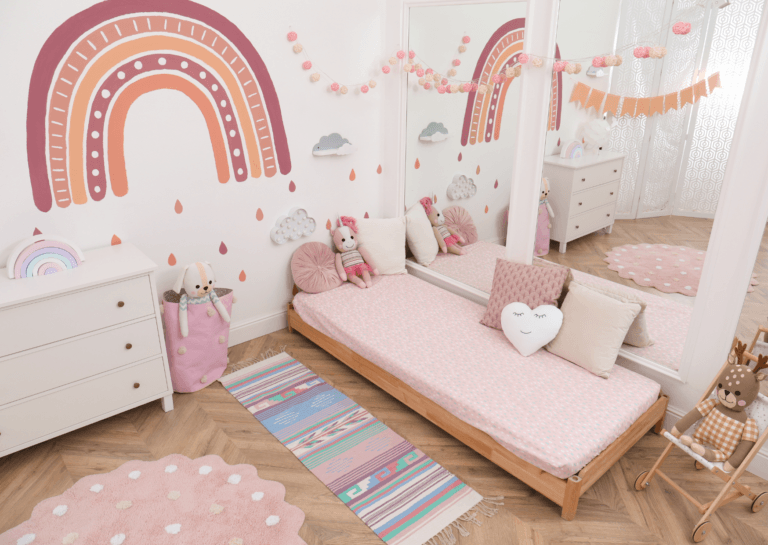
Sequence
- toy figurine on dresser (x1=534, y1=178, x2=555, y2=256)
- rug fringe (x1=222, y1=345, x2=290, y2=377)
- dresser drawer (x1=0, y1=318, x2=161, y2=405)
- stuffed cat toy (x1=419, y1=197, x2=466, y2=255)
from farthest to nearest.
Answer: stuffed cat toy (x1=419, y1=197, x2=466, y2=255), rug fringe (x1=222, y1=345, x2=290, y2=377), toy figurine on dresser (x1=534, y1=178, x2=555, y2=256), dresser drawer (x1=0, y1=318, x2=161, y2=405)

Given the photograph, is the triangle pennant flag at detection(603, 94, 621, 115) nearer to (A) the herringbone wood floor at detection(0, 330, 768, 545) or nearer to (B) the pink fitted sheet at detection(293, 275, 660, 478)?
(B) the pink fitted sheet at detection(293, 275, 660, 478)

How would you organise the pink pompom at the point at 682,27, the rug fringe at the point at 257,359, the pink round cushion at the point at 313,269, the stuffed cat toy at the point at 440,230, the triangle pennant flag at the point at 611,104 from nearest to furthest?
the pink pompom at the point at 682,27 < the triangle pennant flag at the point at 611,104 < the rug fringe at the point at 257,359 < the pink round cushion at the point at 313,269 < the stuffed cat toy at the point at 440,230

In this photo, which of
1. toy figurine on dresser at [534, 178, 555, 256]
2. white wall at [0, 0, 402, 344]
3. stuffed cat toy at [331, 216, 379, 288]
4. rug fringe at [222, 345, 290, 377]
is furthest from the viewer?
stuffed cat toy at [331, 216, 379, 288]

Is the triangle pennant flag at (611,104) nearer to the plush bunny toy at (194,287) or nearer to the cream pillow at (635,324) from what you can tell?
the cream pillow at (635,324)

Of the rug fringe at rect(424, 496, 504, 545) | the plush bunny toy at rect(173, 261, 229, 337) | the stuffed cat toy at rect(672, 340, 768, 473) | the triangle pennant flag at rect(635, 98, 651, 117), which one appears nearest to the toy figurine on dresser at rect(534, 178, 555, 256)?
the triangle pennant flag at rect(635, 98, 651, 117)

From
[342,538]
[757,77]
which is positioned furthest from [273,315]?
[757,77]

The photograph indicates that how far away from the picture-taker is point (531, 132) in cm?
315

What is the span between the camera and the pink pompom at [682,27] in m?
2.41

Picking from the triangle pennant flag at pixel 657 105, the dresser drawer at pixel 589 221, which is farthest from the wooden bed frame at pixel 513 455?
the triangle pennant flag at pixel 657 105

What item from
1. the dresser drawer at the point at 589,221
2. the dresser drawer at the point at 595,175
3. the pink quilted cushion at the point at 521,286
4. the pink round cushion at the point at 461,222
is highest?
the dresser drawer at the point at 595,175

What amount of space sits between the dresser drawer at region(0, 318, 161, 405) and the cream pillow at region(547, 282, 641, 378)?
217 cm

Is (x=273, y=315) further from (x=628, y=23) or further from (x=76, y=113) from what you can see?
(x=628, y=23)

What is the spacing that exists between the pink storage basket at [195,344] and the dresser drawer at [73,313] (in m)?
0.29

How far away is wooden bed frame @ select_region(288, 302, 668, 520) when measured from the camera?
235 centimetres
